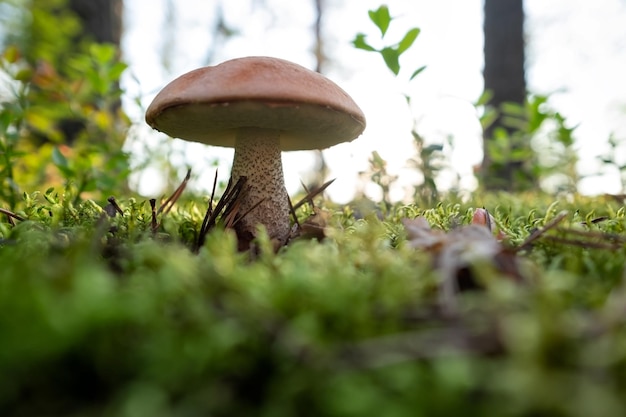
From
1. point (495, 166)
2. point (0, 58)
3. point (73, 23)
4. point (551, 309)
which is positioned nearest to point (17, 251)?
point (551, 309)

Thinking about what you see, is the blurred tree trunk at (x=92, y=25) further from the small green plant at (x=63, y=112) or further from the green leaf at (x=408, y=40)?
the green leaf at (x=408, y=40)

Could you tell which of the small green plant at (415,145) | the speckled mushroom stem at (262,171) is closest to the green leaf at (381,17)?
the small green plant at (415,145)

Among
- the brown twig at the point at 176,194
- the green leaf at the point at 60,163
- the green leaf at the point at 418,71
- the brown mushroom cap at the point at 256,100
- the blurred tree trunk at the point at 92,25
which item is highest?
the blurred tree trunk at the point at 92,25

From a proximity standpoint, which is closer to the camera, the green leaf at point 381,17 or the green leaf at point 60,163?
the green leaf at point 381,17

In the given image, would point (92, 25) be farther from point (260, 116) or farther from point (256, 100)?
point (256, 100)

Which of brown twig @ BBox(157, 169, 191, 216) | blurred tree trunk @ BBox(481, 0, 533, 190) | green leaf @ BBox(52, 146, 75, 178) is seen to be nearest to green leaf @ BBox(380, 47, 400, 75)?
brown twig @ BBox(157, 169, 191, 216)

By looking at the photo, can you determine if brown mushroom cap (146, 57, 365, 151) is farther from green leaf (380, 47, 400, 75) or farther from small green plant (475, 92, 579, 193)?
small green plant (475, 92, 579, 193)

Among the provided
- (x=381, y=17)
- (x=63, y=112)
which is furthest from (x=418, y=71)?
(x=63, y=112)
